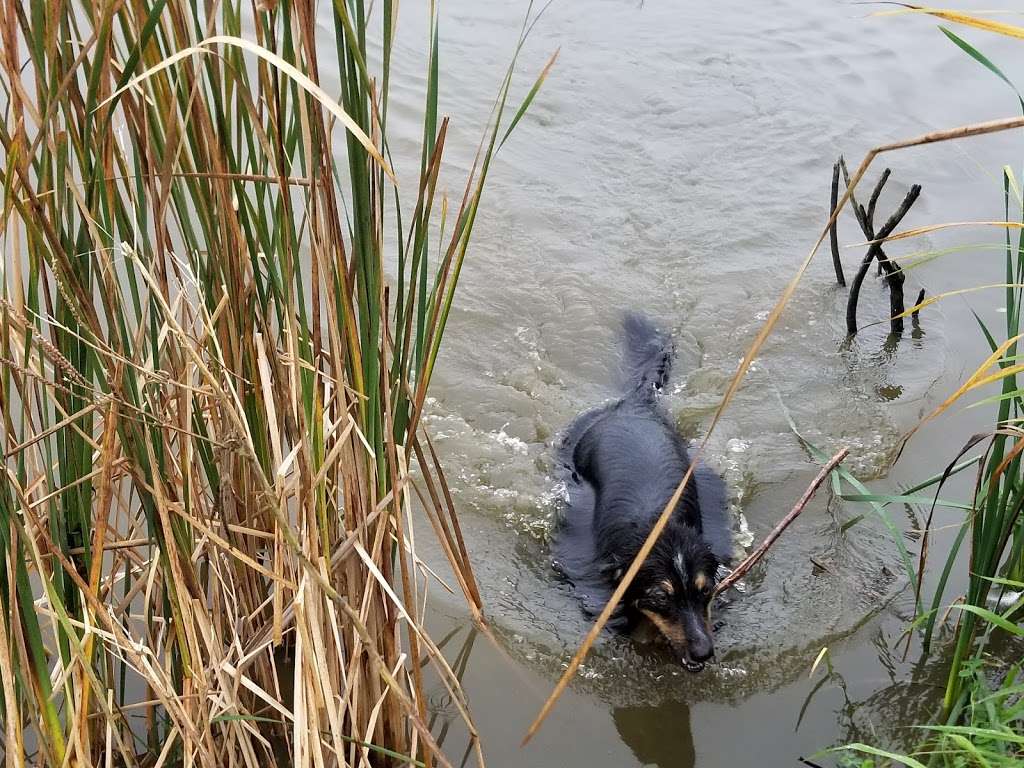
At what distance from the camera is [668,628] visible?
3736 mm

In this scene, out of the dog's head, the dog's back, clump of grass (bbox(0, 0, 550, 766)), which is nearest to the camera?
clump of grass (bbox(0, 0, 550, 766))

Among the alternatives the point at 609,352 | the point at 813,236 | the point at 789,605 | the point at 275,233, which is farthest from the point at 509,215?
the point at 275,233

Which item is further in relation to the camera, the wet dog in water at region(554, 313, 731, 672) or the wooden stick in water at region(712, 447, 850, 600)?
the wet dog in water at region(554, 313, 731, 672)

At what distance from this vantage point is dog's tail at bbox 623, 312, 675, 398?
501 centimetres

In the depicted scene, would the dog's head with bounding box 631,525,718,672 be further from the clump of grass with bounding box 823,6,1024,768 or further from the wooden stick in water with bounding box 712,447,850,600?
the clump of grass with bounding box 823,6,1024,768

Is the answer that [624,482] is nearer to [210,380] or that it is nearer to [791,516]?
[791,516]

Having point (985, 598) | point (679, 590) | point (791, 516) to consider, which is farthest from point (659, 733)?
Answer: point (985, 598)

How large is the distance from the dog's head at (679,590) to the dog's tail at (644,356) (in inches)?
47.5

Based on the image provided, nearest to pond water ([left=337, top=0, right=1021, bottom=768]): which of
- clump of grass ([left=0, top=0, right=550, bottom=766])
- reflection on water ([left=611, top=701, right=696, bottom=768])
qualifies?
reflection on water ([left=611, top=701, right=696, bottom=768])

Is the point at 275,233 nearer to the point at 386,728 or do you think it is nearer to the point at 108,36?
the point at 108,36

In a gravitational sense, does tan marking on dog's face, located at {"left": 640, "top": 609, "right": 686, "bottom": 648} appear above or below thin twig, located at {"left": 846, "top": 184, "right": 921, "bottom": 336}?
below

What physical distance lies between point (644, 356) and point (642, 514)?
48.2 inches

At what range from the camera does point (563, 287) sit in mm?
5840

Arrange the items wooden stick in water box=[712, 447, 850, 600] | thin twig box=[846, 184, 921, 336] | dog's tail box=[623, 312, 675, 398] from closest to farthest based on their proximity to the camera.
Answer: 1. wooden stick in water box=[712, 447, 850, 600]
2. thin twig box=[846, 184, 921, 336]
3. dog's tail box=[623, 312, 675, 398]
